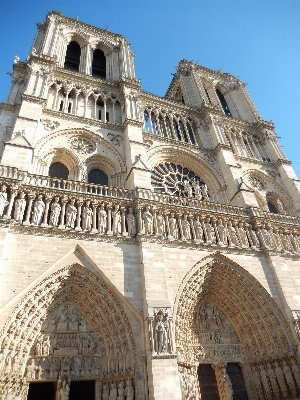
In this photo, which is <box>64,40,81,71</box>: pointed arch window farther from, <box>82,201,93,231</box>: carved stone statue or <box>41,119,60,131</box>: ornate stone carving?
<box>82,201,93,231</box>: carved stone statue

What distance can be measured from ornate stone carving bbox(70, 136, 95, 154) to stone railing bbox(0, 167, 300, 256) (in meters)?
1.89

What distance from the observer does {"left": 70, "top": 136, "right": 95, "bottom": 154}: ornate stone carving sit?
11.5 metres

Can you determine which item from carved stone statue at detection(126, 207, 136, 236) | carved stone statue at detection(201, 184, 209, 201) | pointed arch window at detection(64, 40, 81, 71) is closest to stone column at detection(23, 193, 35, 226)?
carved stone statue at detection(126, 207, 136, 236)

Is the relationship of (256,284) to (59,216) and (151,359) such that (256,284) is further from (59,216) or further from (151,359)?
(59,216)

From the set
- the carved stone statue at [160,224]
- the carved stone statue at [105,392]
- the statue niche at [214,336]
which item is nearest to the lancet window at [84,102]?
the carved stone statue at [160,224]

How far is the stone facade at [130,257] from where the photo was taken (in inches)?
274

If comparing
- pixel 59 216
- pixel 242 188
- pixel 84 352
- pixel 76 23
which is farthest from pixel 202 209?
pixel 76 23

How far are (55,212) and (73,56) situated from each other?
1247 cm

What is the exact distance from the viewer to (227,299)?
31.7ft

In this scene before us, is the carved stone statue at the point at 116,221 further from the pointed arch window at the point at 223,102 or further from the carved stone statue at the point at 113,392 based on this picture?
the pointed arch window at the point at 223,102

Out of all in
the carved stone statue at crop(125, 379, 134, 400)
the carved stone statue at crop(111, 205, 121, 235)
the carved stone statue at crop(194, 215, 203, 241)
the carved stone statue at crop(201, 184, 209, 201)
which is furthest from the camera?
the carved stone statue at crop(201, 184, 209, 201)

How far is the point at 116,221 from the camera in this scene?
8.96 m

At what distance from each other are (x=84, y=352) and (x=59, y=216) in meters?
3.66

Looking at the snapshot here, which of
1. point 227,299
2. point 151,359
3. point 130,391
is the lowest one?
point 130,391
